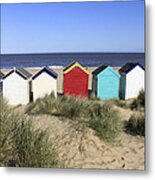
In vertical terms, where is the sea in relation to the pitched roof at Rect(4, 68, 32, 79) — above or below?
above

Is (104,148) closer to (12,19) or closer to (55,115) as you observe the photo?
(55,115)

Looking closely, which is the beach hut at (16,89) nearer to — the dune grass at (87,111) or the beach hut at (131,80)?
the dune grass at (87,111)

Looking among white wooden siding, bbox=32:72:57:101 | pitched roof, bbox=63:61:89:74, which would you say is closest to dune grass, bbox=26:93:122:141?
white wooden siding, bbox=32:72:57:101

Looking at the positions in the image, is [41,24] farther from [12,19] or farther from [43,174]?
[43,174]

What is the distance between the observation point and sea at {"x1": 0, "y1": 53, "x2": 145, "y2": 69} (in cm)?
234

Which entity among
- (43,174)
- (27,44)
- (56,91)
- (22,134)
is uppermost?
(27,44)

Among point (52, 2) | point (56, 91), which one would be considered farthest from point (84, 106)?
point (52, 2)

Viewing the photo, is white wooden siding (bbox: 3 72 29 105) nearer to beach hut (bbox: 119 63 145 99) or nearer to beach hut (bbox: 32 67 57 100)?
beach hut (bbox: 32 67 57 100)

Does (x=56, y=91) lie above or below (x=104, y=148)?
above

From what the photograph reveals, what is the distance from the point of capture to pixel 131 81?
2.36 metres

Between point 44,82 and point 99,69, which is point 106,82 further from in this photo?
point 44,82

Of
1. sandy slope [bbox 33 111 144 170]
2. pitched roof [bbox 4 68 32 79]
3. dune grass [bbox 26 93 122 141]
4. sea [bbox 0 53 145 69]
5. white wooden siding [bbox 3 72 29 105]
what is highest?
sea [bbox 0 53 145 69]

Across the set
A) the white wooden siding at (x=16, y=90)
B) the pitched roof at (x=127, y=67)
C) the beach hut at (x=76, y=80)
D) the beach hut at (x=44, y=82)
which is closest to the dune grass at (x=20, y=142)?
the white wooden siding at (x=16, y=90)

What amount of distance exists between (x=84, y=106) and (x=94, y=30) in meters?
0.38
